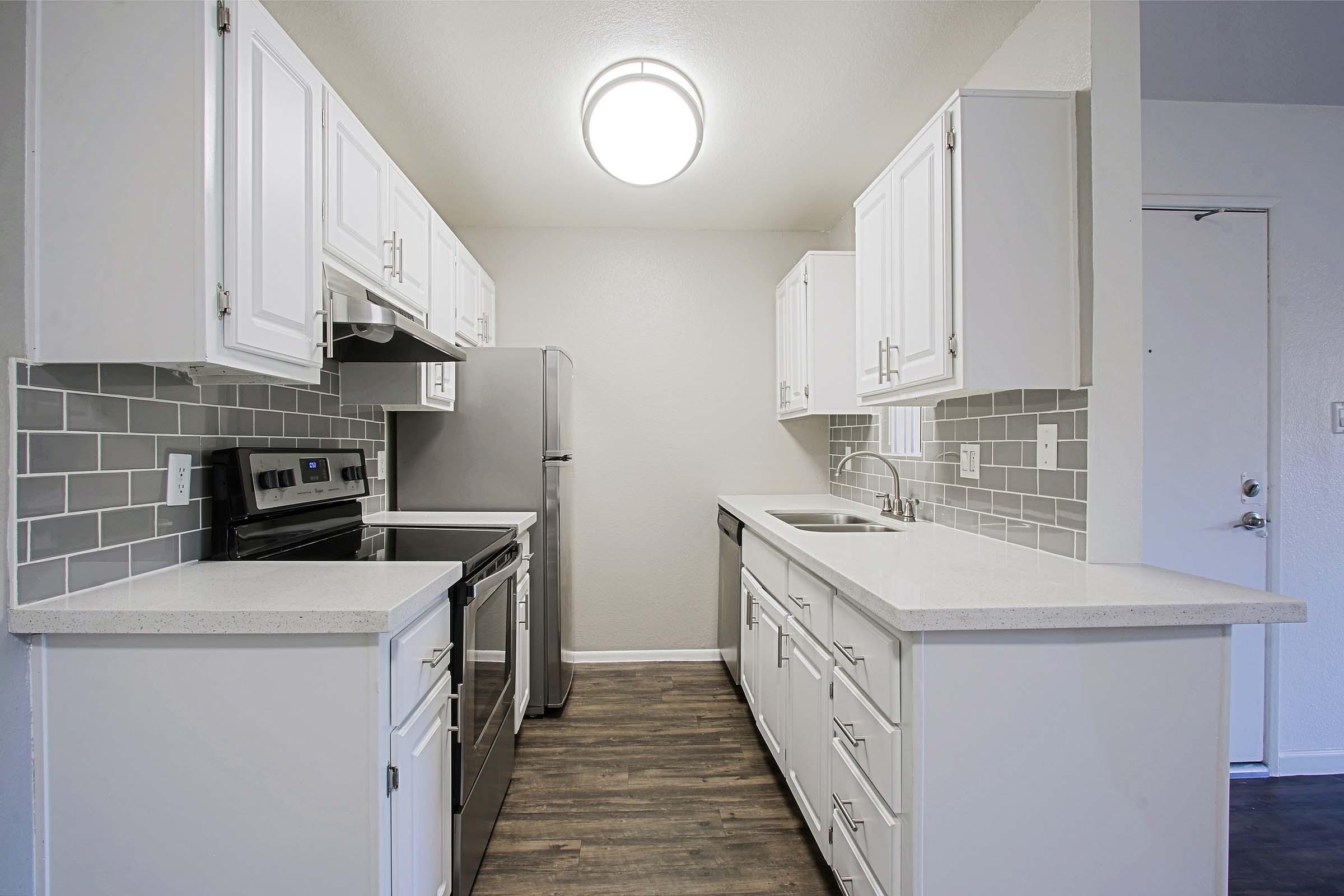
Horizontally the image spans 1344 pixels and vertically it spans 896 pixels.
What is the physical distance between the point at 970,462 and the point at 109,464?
7.99ft

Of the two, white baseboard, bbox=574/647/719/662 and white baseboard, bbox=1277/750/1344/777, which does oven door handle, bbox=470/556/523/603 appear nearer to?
white baseboard, bbox=574/647/719/662

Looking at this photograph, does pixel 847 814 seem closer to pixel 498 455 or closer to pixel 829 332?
pixel 498 455

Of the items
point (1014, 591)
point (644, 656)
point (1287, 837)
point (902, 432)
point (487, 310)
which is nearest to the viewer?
point (1014, 591)

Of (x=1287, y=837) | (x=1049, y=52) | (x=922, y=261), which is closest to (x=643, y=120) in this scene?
(x=922, y=261)

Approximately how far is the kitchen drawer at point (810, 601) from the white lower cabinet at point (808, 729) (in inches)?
1.4

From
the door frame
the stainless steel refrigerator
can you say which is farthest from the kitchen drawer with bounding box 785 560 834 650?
the door frame

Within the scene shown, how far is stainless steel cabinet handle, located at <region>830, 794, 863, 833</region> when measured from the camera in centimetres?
141

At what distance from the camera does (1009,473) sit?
1857 mm

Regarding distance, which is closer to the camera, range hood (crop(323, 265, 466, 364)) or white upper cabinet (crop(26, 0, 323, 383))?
white upper cabinet (crop(26, 0, 323, 383))

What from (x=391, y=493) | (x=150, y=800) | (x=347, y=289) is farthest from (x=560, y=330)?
(x=150, y=800)

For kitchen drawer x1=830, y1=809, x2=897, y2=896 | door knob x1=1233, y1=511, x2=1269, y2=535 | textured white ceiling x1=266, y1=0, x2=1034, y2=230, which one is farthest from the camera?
door knob x1=1233, y1=511, x2=1269, y2=535

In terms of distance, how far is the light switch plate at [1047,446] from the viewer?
65.1 inches

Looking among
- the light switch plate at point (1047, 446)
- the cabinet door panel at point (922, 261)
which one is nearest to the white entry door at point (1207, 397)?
the light switch plate at point (1047, 446)

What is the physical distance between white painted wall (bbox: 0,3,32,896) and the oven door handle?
2.82 feet
